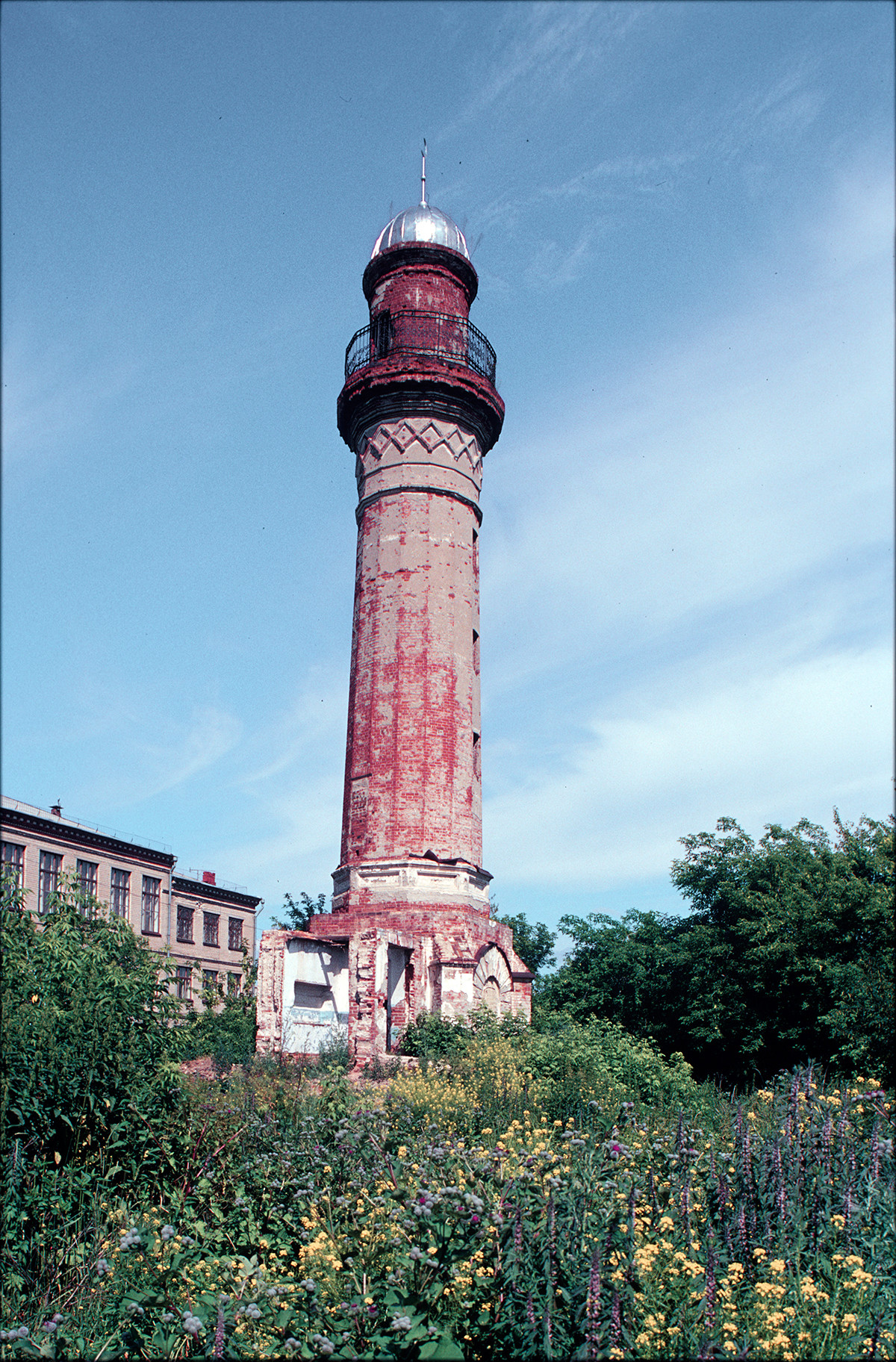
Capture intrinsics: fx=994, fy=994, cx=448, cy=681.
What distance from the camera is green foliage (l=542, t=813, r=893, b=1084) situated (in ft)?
48.4

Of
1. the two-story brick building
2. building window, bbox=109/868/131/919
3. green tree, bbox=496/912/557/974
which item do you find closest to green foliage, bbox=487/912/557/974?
green tree, bbox=496/912/557/974

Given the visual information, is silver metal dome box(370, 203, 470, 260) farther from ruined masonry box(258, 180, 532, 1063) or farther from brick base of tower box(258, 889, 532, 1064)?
brick base of tower box(258, 889, 532, 1064)

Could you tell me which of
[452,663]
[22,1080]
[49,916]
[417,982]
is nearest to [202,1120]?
[22,1080]

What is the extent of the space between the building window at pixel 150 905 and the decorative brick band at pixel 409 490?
2470cm

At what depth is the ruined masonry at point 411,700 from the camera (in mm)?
15898

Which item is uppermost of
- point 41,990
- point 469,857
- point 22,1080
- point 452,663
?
point 452,663

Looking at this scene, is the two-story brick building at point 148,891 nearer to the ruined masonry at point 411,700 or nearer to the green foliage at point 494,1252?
the ruined masonry at point 411,700

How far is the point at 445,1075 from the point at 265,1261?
606cm

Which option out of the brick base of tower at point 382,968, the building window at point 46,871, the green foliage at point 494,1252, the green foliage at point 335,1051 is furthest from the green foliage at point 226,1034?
the building window at point 46,871

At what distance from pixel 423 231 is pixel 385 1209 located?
769 inches

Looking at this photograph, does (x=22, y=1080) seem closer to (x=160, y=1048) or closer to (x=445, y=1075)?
(x=160, y=1048)

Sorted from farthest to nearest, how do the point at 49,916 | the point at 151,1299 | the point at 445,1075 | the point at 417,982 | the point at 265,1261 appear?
1. the point at 417,982
2. the point at 445,1075
3. the point at 49,916
4. the point at 265,1261
5. the point at 151,1299

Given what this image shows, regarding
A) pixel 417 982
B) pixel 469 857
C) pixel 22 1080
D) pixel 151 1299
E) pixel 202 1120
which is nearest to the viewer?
pixel 151 1299

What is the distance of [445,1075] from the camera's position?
38.3ft
